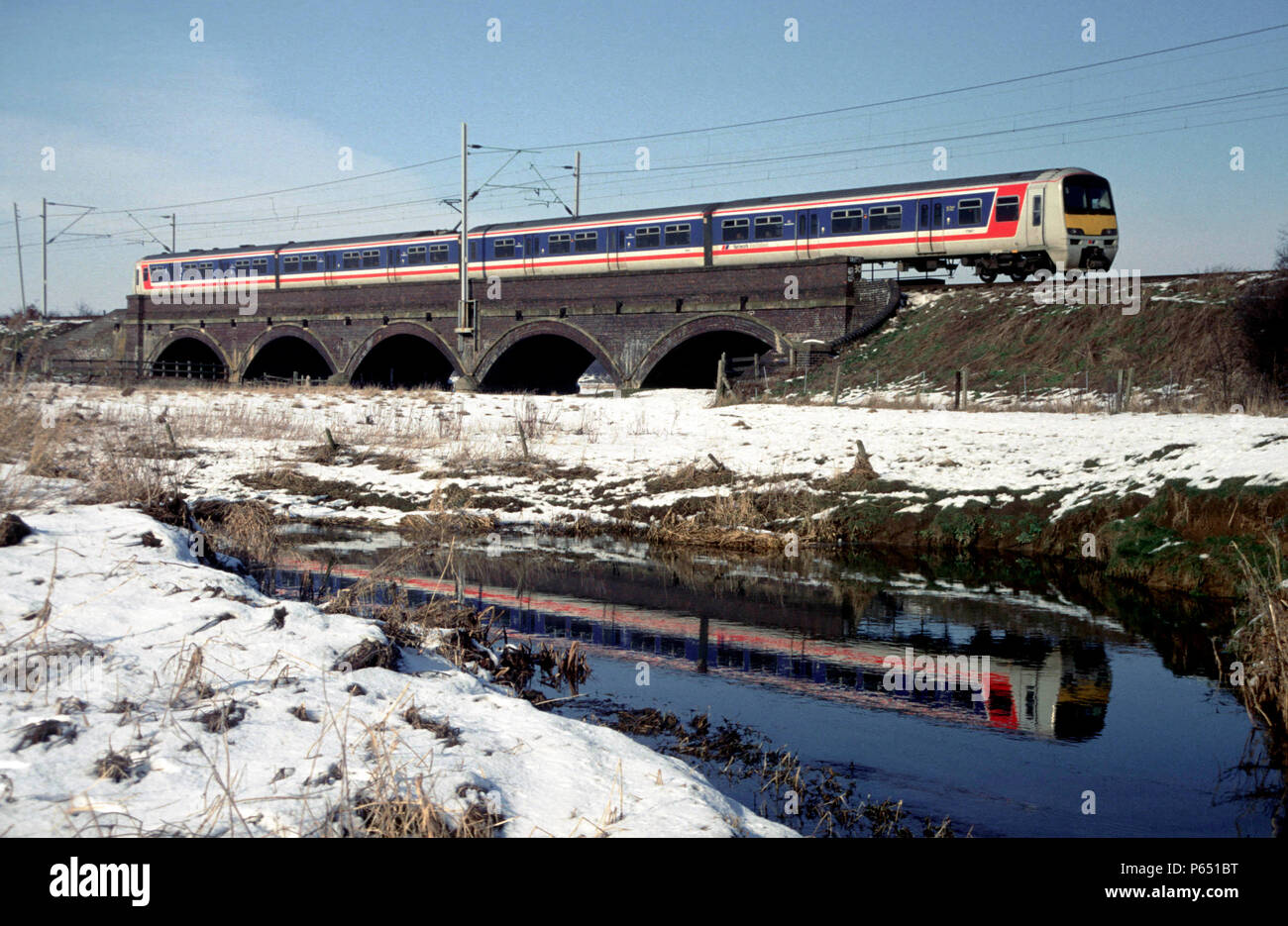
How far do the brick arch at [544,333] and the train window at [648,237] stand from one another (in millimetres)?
4048

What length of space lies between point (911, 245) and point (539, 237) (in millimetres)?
15659

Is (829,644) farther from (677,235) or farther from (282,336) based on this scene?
(282,336)

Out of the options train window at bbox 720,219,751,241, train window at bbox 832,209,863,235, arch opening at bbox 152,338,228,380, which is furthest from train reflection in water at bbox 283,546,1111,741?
arch opening at bbox 152,338,228,380

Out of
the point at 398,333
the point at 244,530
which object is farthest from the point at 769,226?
the point at 244,530

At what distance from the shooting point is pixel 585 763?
226 inches

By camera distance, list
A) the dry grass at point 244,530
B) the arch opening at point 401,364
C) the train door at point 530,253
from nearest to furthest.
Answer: the dry grass at point 244,530, the train door at point 530,253, the arch opening at point 401,364

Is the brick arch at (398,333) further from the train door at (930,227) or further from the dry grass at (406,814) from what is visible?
the dry grass at (406,814)

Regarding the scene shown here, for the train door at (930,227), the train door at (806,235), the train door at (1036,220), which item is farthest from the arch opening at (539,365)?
the train door at (1036,220)

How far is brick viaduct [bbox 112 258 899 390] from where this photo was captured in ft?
119

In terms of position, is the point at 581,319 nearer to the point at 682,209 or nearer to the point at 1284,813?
the point at 682,209

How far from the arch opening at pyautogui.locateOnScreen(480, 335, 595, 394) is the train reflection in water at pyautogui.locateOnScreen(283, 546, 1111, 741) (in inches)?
1197

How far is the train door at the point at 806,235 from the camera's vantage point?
119 ft

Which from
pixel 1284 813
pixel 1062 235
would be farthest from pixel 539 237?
pixel 1284 813

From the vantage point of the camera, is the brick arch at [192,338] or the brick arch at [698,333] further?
the brick arch at [192,338]
